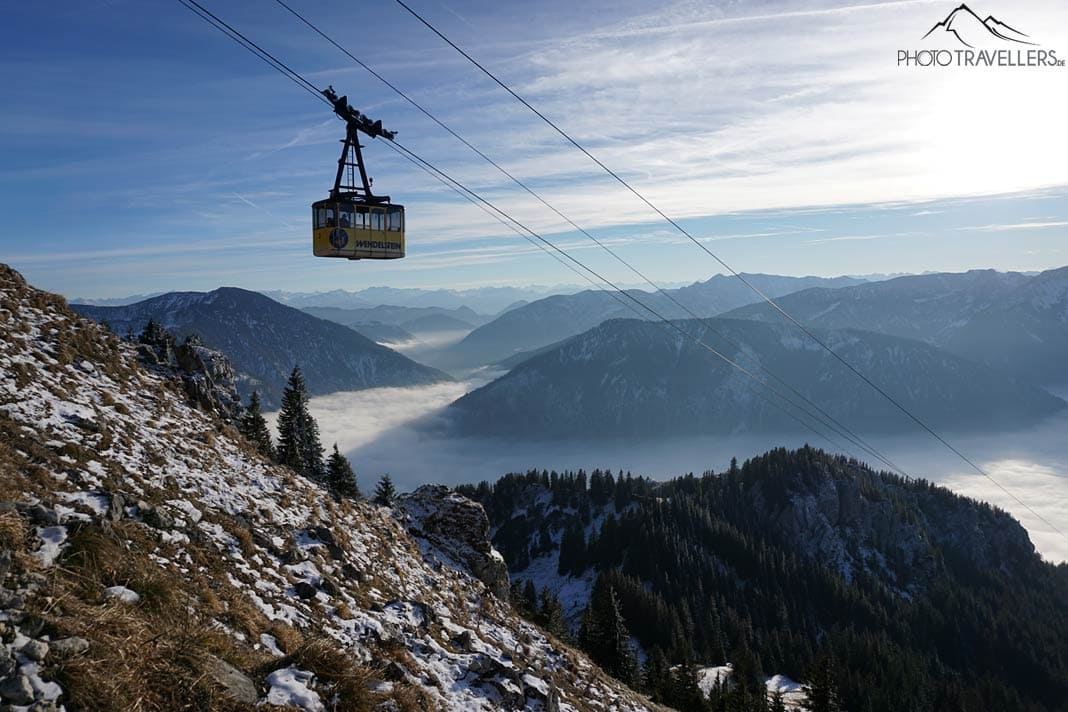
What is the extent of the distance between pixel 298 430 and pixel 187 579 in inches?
2245

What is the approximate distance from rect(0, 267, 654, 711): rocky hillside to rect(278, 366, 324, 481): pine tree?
33.5 m

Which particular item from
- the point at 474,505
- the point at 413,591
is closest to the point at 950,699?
the point at 474,505

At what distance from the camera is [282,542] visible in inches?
784

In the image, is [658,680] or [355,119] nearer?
[355,119]

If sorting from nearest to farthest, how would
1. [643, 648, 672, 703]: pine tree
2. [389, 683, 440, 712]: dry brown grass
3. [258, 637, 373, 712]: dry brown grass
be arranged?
[258, 637, 373, 712]: dry brown grass
[389, 683, 440, 712]: dry brown grass
[643, 648, 672, 703]: pine tree

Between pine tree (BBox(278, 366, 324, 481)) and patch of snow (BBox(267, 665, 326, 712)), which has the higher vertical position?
patch of snow (BBox(267, 665, 326, 712))

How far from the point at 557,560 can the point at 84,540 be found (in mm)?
183768

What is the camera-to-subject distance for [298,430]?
67188 millimetres

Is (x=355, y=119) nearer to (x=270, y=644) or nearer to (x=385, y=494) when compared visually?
(x=270, y=644)

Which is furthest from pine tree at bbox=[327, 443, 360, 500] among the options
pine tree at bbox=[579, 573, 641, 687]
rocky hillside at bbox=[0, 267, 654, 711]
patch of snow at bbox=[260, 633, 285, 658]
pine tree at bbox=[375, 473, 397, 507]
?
patch of snow at bbox=[260, 633, 285, 658]

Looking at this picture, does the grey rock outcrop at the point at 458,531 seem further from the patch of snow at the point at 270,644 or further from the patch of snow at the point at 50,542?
the patch of snow at the point at 50,542

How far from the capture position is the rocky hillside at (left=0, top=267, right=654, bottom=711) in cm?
863

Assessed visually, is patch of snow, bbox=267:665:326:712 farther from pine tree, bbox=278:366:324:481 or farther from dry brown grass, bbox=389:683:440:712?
pine tree, bbox=278:366:324:481

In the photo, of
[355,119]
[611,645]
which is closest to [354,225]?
[355,119]
